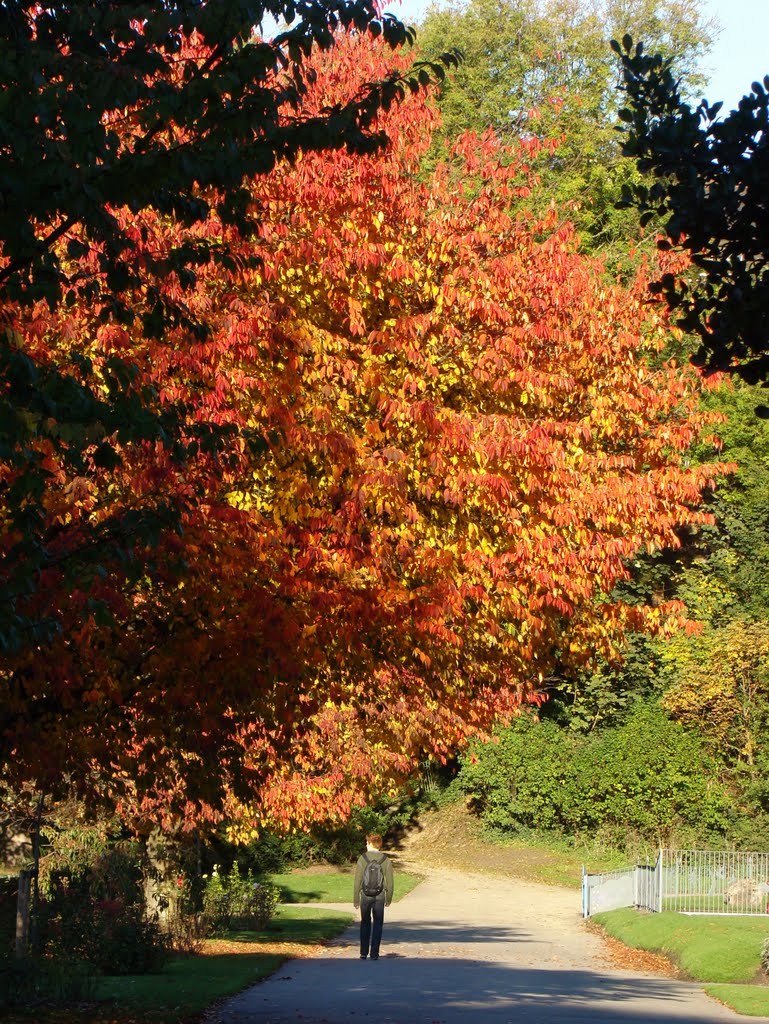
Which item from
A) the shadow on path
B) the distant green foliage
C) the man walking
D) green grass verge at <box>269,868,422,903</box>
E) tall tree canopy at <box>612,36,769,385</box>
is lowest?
green grass verge at <box>269,868,422,903</box>

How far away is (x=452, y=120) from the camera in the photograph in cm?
4859

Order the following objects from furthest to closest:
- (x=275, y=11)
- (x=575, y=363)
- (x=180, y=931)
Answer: (x=180, y=931) → (x=575, y=363) → (x=275, y=11)

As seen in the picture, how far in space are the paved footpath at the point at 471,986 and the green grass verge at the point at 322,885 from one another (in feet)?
21.2

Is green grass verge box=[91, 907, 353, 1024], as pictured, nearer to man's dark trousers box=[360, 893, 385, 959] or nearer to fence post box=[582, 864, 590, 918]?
man's dark trousers box=[360, 893, 385, 959]

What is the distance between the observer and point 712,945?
20.8 m

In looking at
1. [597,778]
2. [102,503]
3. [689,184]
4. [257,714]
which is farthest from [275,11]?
A: [597,778]

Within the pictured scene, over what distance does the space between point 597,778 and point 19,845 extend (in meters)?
19.6

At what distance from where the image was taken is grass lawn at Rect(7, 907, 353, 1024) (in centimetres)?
1232

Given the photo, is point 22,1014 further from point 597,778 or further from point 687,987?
point 597,778

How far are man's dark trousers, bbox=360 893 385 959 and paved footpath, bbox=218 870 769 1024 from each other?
0.22 metres

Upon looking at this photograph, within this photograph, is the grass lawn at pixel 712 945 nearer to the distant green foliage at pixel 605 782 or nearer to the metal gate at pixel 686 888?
the metal gate at pixel 686 888

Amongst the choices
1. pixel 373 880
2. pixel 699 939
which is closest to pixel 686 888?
pixel 699 939

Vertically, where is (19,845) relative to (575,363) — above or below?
below

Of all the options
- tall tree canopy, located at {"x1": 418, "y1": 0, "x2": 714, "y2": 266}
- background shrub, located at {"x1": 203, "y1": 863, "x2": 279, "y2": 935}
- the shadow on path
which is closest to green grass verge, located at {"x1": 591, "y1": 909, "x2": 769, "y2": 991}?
the shadow on path
